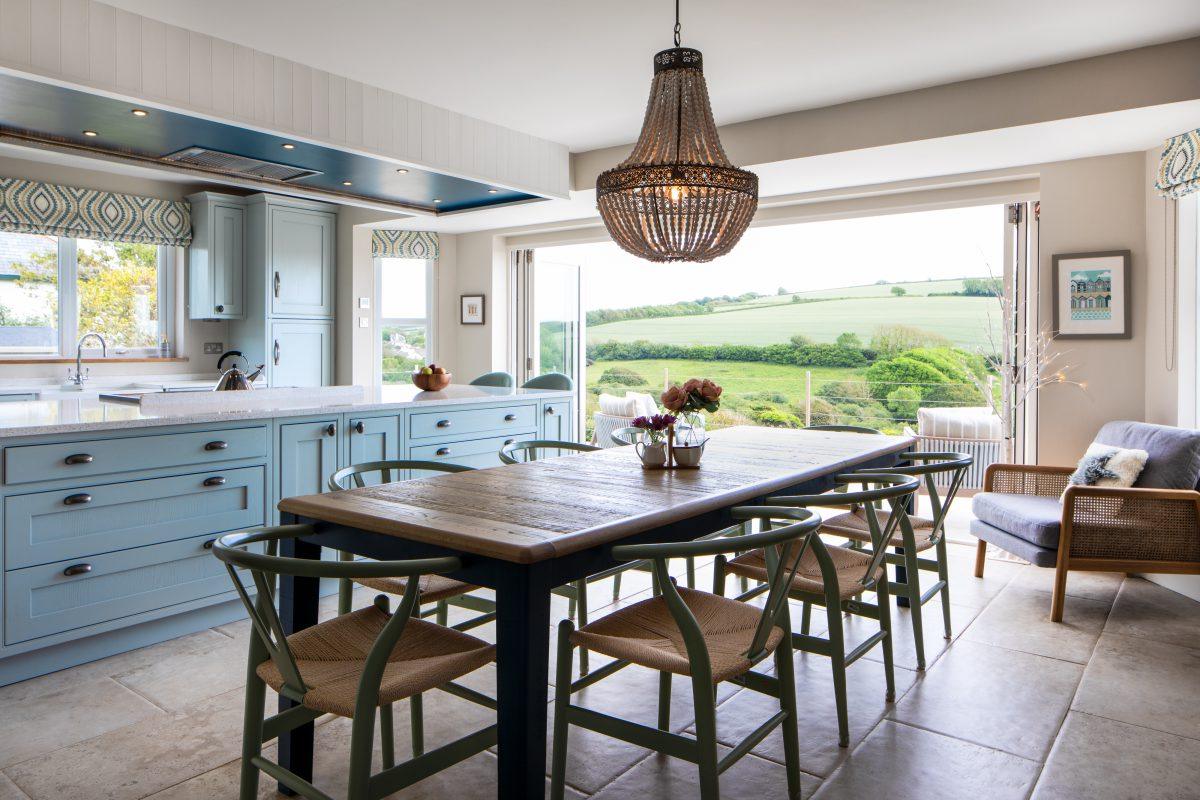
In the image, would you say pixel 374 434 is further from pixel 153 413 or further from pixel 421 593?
pixel 421 593

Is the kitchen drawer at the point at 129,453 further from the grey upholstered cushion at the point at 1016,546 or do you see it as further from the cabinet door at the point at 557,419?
the grey upholstered cushion at the point at 1016,546

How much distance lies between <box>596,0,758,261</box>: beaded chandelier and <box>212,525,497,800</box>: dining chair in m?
1.46

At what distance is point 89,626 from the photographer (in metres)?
2.85

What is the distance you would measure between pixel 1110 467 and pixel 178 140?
474 cm

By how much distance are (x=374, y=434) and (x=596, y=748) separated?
2036 mm

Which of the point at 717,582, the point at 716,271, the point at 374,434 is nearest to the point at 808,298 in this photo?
the point at 716,271

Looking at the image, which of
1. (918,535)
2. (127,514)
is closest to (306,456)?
(127,514)

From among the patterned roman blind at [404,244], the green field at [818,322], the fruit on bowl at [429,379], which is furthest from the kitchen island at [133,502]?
the green field at [818,322]

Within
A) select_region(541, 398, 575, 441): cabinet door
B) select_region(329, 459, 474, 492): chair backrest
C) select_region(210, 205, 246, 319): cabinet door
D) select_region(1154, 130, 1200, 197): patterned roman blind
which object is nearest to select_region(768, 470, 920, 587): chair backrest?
select_region(329, 459, 474, 492): chair backrest

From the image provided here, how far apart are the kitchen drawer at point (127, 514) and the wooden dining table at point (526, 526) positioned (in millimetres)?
1219

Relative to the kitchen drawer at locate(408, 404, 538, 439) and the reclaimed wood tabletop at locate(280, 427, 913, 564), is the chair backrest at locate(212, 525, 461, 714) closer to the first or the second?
the reclaimed wood tabletop at locate(280, 427, 913, 564)

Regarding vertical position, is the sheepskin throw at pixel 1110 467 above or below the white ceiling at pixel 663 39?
below

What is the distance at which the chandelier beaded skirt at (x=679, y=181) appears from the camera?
2572 mm

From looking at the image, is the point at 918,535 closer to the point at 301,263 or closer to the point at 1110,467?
the point at 1110,467
